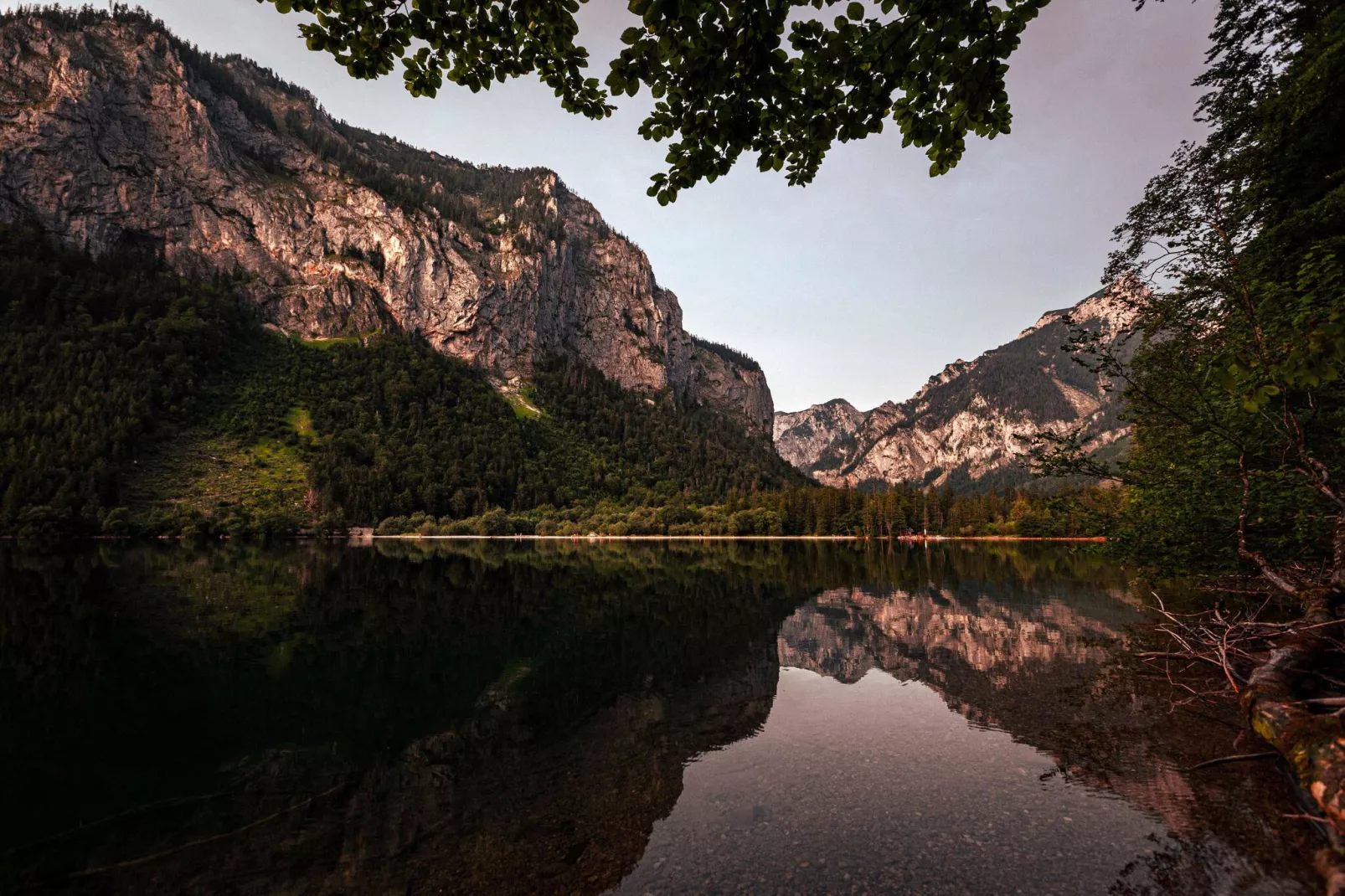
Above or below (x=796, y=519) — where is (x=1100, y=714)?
above

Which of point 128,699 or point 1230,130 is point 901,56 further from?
point 128,699

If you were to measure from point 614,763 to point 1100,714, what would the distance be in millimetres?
12540

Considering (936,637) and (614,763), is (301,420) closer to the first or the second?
(936,637)

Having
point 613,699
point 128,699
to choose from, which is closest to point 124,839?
point 128,699

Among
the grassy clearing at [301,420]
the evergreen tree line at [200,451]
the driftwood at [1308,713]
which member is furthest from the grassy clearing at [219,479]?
the driftwood at [1308,713]

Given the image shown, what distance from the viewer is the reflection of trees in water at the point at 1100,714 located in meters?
7.66

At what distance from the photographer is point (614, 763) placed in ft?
40.9

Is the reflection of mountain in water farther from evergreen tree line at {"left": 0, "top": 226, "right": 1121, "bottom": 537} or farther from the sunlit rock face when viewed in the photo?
evergreen tree line at {"left": 0, "top": 226, "right": 1121, "bottom": 537}

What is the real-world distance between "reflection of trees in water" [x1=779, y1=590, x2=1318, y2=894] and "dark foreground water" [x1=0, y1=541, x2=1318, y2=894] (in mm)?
79

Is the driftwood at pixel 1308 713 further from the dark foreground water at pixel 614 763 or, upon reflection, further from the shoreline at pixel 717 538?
the shoreline at pixel 717 538

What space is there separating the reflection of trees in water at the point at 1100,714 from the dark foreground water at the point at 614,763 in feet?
0.26

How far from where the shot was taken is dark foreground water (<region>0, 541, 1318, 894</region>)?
323 inches

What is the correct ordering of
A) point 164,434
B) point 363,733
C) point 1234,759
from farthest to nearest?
1. point 164,434
2. point 363,733
3. point 1234,759

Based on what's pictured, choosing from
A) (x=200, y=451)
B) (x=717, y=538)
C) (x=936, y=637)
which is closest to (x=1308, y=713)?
(x=936, y=637)
